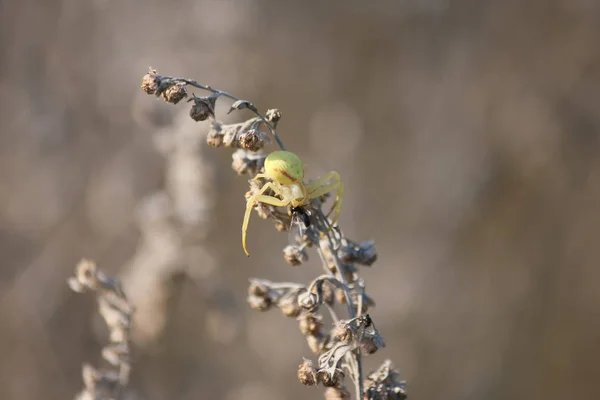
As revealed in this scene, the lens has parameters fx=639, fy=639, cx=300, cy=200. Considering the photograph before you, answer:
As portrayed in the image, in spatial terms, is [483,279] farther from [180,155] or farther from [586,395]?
[180,155]

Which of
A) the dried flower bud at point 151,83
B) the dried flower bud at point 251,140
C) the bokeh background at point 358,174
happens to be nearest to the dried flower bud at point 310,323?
the dried flower bud at point 251,140

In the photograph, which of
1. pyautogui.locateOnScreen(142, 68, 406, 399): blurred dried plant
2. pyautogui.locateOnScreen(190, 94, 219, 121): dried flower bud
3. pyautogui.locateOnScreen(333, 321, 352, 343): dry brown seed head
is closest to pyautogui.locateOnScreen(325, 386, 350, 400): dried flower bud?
pyautogui.locateOnScreen(142, 68, 406, 399): blurred dried plant

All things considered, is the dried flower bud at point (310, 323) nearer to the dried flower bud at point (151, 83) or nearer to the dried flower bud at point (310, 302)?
the dried flower bud at point (310, 302)

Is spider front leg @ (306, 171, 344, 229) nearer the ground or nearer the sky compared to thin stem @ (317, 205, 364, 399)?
nearer the sky

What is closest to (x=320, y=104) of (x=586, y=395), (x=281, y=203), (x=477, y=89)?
(x=477, y=89)

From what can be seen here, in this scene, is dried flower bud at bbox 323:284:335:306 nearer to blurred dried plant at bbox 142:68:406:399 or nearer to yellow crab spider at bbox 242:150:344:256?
blurred dried plant at bbox 142:68:406:399
